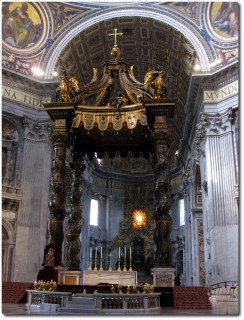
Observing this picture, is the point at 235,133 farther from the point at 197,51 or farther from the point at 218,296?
the point at 218,296

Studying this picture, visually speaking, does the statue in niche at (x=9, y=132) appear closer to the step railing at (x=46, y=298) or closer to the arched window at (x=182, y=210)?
the step railing at (x=46, y=298)

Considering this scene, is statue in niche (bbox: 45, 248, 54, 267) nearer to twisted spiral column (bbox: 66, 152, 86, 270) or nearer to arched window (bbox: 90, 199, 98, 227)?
twisted spiral column (bbox: 66, 152, 86, 270)

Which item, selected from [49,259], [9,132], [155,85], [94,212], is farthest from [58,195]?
[94,212]

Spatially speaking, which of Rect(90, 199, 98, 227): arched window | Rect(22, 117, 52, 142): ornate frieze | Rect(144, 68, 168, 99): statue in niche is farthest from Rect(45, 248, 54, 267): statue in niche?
Rect(90, 199, 98, 227): arched window

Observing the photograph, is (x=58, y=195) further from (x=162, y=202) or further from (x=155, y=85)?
(x=155, y=85)

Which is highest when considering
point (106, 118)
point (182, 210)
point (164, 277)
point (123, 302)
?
point (106, 118)

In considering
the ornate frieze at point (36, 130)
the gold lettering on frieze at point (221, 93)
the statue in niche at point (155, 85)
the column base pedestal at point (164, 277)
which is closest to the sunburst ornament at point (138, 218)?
the ornate frieze at point (36, 130)

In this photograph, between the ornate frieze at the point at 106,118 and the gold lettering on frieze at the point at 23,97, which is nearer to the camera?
the ornate frieze at the point at 106,118

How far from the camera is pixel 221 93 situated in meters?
14.1

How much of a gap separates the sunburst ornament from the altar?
15037mm

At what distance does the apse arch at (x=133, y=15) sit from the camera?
15.0m

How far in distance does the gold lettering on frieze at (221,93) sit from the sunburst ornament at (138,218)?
12.3 metres

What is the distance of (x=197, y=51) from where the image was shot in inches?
589

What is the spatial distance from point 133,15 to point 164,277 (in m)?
11.0
